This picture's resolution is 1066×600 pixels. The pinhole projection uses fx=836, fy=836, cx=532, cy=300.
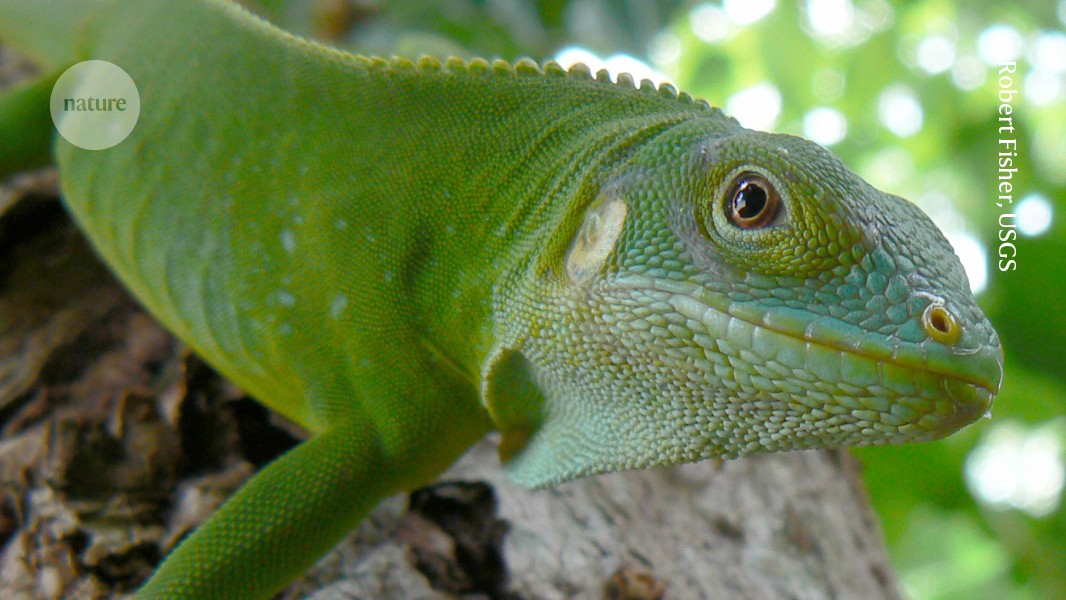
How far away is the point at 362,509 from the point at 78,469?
37.2 inches

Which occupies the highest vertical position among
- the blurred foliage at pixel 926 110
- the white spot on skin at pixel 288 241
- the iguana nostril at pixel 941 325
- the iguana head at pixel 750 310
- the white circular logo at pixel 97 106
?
the blurred foliage at pixel 926 110

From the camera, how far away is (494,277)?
1.99 m

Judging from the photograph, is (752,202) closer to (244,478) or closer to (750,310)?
(750,310)

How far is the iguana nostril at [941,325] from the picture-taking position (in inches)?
54.7

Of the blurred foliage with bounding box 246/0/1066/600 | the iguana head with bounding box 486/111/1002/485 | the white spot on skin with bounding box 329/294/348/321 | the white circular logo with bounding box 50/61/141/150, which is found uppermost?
the blurred foliage with bounding box 246/0/1066/600

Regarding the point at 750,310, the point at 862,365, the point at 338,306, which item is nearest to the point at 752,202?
the point at 750,310

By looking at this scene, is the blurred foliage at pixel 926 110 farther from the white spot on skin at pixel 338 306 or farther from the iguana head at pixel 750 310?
the iguana head at pixel 750 310

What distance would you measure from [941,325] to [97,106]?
2834 mm

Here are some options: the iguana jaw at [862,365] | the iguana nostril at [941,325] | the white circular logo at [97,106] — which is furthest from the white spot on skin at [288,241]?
the iguana nostril at [941,325]

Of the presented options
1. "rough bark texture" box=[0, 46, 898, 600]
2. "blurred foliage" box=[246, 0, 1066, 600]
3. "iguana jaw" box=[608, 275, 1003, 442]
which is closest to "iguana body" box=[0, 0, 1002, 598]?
"iguana jaw" box=[608, 275, 1003, 442]

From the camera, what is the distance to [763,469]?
3.10 meters

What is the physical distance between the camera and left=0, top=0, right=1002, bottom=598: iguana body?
150cm

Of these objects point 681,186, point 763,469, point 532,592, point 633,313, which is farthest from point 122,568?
point 763,469

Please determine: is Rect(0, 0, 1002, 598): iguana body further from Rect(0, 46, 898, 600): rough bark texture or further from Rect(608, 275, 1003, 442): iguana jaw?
Rect(0, 46, 898, 600): rough bark texture
